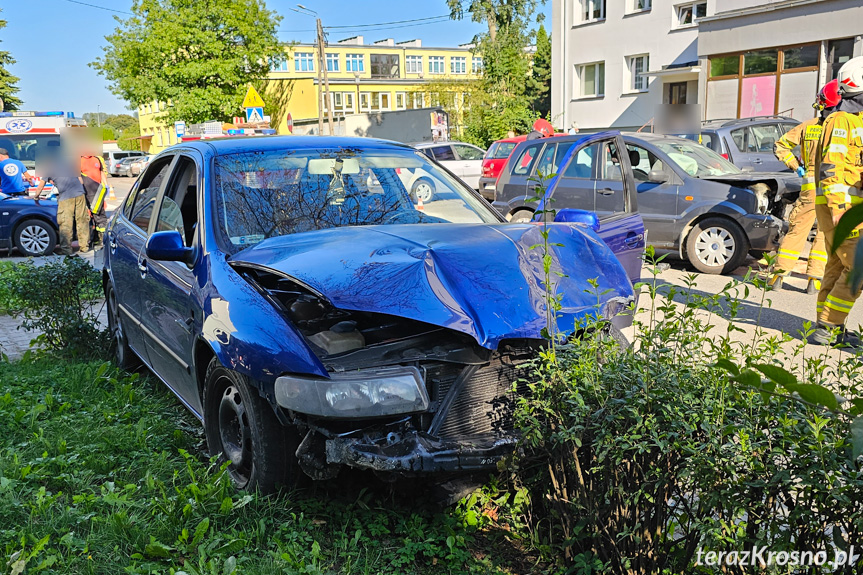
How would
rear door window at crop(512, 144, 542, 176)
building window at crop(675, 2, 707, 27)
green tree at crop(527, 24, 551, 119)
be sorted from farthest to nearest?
1. green tree at crop(527, 24, 551, 119)
2. building window at crop(675, 2, 707, 27)
3. rear door window at crop(512, 144, 542, 176)

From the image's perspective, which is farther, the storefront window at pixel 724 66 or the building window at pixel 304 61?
the building window at pixel 304 61

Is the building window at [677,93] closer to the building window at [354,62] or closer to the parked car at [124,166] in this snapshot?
the parked car at [124,166]

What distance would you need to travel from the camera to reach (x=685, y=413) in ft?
7.17

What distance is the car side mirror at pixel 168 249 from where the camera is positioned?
380cm

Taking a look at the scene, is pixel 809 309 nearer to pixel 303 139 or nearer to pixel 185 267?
pixel 303 139

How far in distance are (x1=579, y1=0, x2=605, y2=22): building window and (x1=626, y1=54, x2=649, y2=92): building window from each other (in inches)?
88.4

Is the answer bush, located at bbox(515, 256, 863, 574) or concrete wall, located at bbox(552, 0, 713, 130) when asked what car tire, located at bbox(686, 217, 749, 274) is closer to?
bush, located at bbox(515, 256, 863, 574)

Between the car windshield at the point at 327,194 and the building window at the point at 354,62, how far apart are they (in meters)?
82.1

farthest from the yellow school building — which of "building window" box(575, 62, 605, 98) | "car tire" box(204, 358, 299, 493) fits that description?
"car tire" box(204, 358, 299, 493)

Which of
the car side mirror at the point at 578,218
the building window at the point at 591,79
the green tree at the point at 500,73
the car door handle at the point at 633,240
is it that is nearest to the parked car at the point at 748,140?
the car door handle at the point at 633,240

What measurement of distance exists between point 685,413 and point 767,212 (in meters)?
7.70

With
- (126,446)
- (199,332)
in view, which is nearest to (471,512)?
(199,332)

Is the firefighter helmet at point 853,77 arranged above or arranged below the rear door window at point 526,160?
above

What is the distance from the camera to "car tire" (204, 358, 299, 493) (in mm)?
3150
